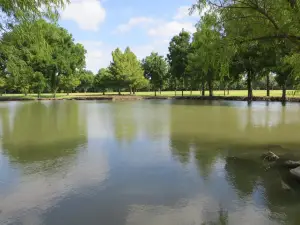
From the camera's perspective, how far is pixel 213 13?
9.42m

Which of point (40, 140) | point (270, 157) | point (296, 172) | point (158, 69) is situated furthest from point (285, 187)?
point (158, 69)

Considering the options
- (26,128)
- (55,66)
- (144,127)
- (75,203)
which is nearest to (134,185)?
(75,203)

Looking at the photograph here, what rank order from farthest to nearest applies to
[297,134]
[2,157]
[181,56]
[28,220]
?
[181,56]
[297,134]
[2,157]
[28,220]

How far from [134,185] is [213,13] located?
555 centimetres

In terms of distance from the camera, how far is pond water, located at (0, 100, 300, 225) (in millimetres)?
6051

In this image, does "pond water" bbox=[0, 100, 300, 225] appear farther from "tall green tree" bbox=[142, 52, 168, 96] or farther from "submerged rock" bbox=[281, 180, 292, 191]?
"tall green tree" bbox=[142, 52, 168, 96]

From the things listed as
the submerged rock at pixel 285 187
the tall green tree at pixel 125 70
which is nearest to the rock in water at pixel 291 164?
the submerged rock at pixel 285 187

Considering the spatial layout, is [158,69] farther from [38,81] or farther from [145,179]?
[145,179]

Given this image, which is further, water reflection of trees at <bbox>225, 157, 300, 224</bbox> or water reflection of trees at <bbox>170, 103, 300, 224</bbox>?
water reflection of trees at <bbox>170, 103, 300, 224</bbox>

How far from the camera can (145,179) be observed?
26.8 feet

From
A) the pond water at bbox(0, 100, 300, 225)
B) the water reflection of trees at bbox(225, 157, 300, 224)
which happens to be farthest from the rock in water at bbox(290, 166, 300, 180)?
the pond water at bbox(0, 100, 300, 225)

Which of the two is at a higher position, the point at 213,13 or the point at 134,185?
the point at 213,13

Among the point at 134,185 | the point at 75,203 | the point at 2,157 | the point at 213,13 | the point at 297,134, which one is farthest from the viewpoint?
the point at 297,134

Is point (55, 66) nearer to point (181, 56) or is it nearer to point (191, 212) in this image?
point (181, 56)
